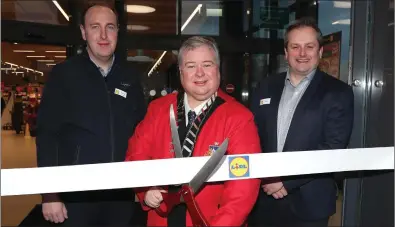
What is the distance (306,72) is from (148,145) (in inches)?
43.8

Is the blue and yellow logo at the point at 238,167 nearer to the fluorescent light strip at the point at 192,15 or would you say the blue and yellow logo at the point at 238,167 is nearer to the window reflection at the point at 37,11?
the window reflection at the point at 37,11

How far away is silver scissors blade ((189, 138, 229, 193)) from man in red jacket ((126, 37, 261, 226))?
0.14 m

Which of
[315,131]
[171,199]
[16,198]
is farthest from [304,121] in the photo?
[16,198]

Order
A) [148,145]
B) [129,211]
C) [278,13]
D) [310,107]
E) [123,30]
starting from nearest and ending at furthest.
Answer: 1. [148,145]
2. [310,107]
3. [129,211]
4. [123,30]
5. [278,13]

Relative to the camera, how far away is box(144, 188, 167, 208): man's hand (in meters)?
1.67

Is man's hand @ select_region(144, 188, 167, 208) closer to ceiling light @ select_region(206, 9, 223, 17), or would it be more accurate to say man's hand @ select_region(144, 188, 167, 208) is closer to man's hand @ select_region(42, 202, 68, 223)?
man's hand @ select_region(42, 202, 68, 223)

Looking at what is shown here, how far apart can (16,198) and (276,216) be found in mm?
4272

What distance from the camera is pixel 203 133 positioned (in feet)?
5.62

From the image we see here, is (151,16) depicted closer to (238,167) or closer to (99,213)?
(99,213)

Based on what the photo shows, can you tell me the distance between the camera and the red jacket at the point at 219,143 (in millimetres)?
1591

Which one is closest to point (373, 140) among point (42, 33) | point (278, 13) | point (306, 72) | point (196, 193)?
point (306, 72)

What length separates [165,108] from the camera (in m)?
1.85

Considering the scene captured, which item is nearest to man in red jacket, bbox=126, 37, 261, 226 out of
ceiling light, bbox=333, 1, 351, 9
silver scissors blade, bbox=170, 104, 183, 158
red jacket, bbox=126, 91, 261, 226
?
red jacket, bbox=126, 91, 261, 226

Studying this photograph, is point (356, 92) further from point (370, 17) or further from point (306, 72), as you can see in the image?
point (306, 72)
